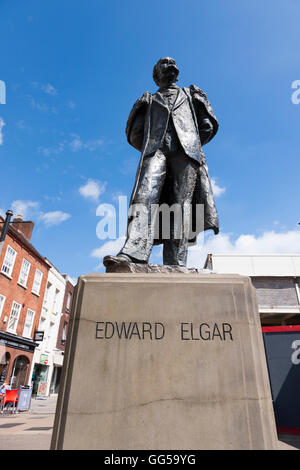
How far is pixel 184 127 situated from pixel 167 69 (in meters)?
1.02

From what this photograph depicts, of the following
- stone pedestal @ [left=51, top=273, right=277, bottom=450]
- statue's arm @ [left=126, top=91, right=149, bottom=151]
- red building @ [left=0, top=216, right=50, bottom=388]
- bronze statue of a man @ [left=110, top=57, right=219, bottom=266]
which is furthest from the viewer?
red building @ [left=0, top=216, right=50, bottom=388]

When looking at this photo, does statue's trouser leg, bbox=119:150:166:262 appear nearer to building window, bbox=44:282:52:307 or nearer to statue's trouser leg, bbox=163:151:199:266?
statue's trouser leg, bbox=163:151:199:266

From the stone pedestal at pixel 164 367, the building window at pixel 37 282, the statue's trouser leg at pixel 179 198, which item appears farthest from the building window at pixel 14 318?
the stone pedestal at pixel 164 367

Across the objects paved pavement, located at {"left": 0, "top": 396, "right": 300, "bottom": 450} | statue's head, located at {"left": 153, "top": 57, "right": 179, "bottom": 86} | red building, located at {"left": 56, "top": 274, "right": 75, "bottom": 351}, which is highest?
red building, located at {"left": 56, "top": 274, "right": 75, "bottom": 351}

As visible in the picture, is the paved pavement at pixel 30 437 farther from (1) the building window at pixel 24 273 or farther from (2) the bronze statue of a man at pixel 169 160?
(1) the building window at pixel 24 273

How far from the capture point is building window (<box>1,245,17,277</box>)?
68.9ft

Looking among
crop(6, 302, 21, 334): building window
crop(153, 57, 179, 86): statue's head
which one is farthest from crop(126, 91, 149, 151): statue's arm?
crop(6, 302, 21, 334): building window

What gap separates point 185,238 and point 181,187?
619mm

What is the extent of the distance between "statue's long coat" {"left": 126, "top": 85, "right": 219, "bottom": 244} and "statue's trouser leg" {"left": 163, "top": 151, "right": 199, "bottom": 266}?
0.12 meters

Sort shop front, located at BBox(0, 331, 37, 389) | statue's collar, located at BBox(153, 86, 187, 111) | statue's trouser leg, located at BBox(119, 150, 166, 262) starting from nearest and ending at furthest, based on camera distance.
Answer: statue's trouser leg, located at BBox(119, 150, 166, 262) < statue's collar, located at BBox(153, 86, 187, 111) < shop front, located at BBox(0, 331, 37, 389)

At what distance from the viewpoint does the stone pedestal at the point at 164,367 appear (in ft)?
5.26

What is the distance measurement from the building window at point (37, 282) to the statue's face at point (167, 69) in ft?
80.8

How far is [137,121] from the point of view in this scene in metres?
3.74
